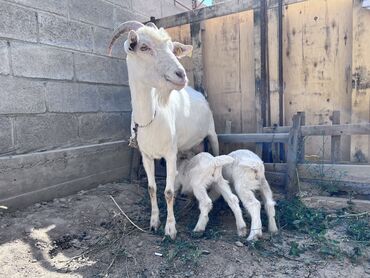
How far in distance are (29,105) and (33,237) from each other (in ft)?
4.31

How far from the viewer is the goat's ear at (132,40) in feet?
8.00

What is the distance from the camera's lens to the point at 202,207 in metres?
2.88

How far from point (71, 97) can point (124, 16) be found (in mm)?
1499

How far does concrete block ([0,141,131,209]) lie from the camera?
2.97 m

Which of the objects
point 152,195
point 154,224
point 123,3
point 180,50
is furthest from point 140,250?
point 123,3

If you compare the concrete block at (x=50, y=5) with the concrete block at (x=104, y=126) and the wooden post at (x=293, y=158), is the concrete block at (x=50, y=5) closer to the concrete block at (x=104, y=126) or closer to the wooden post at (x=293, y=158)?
the concrete block at (x=104, y=126)

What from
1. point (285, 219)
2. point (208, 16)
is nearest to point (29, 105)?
point (208, 16)

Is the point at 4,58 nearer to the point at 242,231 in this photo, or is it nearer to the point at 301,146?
the point at 242,231

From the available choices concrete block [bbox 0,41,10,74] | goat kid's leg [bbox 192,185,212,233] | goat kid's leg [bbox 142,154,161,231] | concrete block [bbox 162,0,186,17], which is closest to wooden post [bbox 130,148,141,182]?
goat kid's leg [bbox 142,154,161,231]

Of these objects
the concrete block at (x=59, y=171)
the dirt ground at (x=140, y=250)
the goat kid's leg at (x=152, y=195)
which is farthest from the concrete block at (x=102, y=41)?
the dirt ground at (x=140, y=250)

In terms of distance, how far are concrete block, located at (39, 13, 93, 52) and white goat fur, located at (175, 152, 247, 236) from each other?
6.35ft

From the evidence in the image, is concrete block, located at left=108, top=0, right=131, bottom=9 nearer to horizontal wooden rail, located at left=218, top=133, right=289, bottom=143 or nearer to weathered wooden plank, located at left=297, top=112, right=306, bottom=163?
horizontal wooden rail, located at left=218, top=133, right=289, bottom=143

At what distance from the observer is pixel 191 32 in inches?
167

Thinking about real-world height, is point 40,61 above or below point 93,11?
below
